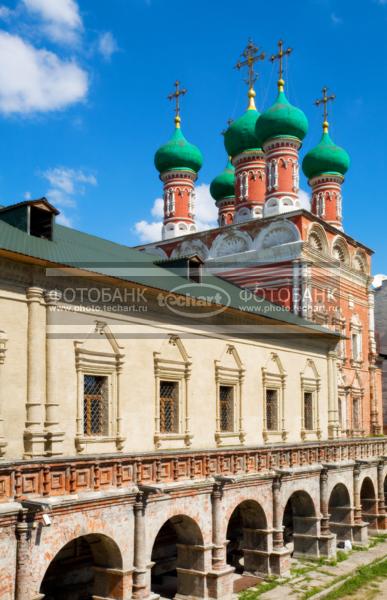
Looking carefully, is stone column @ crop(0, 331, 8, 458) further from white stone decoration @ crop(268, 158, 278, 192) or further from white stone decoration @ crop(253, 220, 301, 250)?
white stone decoration @ crop(268, 158, 278, 192)

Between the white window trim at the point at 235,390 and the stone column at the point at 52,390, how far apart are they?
5673mm

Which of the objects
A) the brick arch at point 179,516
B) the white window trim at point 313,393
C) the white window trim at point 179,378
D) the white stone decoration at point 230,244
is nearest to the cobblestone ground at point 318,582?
the brick arch at point 179,516

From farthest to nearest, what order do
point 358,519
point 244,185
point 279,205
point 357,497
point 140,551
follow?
point 244,185, point 279,205, point 357,497, point 358,519, point 140,551

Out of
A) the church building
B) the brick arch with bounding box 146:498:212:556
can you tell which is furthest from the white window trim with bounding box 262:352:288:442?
the brick arch with bounding box 146:498:212:556

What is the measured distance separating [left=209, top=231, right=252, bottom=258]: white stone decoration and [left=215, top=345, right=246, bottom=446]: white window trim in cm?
1072

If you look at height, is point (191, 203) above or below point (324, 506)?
above

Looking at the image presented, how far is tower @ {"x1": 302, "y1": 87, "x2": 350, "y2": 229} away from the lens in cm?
3216

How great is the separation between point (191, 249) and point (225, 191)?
7.36m

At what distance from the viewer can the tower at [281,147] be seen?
29234mm

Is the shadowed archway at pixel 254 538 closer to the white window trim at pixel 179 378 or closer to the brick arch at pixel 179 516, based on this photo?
the white window trim at pixel 179 378

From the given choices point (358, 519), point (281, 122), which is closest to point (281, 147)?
point (281, 122)

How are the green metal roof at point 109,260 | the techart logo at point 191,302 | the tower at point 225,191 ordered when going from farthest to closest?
the tower at point 225,191 < the techart logo at point 191,302 < the green metal roof at point 109,260

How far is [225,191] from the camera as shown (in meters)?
37.2

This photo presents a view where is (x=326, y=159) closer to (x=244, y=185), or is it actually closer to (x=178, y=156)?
(x=244, y=185)
